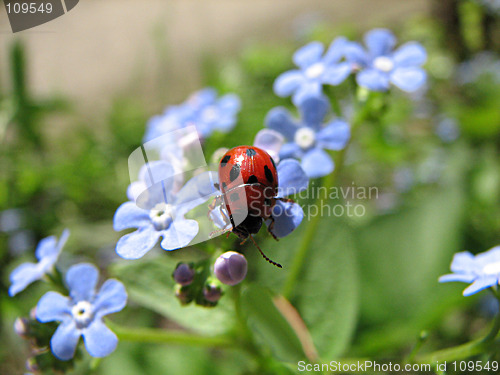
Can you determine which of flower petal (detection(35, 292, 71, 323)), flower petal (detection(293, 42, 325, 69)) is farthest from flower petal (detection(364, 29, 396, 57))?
flower petal (detection(35, 292, 71, 323))

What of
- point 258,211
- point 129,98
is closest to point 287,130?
point 258,211

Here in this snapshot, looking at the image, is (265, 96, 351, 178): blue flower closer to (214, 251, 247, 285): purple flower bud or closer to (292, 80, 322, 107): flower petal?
(292, 80, 322, 107): flower petal

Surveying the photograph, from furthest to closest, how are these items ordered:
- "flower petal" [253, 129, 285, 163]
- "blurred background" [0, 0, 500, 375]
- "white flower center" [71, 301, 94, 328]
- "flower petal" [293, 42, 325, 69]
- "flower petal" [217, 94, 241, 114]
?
"flower petal" [217, 94, 241, 114], "blurred background" [0, 0, 500, 375], "flower petal" [293, 42, 325, 69], "flower petal" [253, 129, 285, 163], "white flower center" [71, 301, 94, 328]

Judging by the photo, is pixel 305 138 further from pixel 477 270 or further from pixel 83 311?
pixel 83 311

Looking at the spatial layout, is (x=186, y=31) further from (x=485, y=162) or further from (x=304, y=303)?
(x=304, y=303)

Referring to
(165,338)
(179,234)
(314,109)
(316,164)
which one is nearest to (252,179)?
(179,234)

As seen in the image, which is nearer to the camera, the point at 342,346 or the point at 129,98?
the point at 342,346
